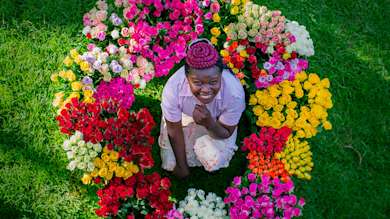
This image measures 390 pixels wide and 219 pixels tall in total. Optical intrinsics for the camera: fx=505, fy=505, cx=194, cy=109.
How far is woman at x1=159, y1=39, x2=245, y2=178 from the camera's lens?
3.16 metres

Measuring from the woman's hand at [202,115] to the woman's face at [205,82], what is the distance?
167 millimetres

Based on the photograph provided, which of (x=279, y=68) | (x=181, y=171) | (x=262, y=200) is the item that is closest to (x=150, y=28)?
(x=279, y=68)

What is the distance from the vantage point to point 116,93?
13.6ft

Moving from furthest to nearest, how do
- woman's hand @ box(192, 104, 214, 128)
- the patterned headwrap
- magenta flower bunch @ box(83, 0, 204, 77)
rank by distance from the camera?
magenta flower bunch @ box(83, 0, 204, 77) < woman's hand @ box(192, 104, 214, 128) < the patterned headwrap

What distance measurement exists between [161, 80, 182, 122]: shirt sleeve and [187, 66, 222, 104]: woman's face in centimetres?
22

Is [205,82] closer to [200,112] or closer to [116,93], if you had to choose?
[200,112]

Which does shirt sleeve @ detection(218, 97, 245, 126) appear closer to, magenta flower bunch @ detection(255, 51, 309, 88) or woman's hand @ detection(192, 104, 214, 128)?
woman's hand @ detection(192, 104, 214, 128)

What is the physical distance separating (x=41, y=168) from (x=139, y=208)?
3.45 ft

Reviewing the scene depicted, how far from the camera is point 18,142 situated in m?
4.40

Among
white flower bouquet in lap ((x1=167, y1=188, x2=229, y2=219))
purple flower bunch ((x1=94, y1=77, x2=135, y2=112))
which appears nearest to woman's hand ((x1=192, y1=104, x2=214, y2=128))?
white flower bouquet in lap ((x1=167, y1=188, x2=229, y2=219))

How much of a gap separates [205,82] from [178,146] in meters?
0.87

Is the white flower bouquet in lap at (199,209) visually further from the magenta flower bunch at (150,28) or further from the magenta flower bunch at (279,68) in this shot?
the magenta flower bunch at (150,28)

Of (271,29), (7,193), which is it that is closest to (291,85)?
(271,29)

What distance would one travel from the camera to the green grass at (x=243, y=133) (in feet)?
14.1
